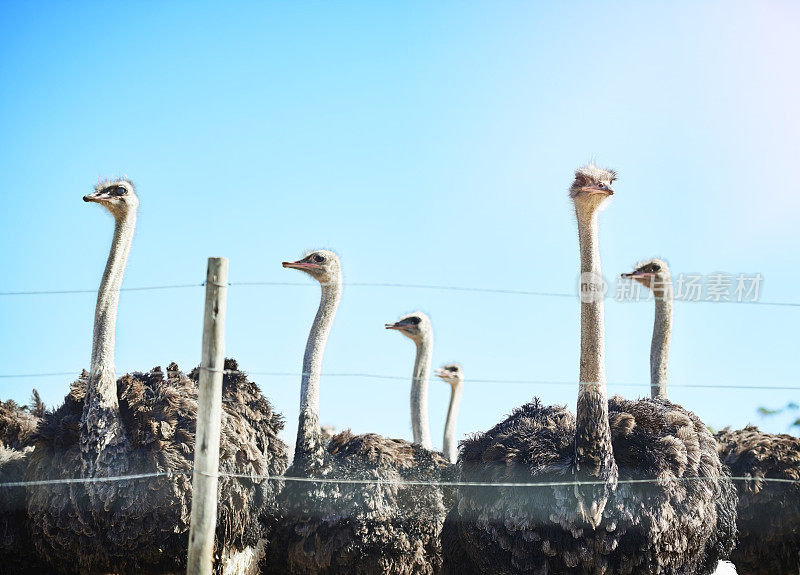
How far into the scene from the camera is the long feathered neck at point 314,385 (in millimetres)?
5922

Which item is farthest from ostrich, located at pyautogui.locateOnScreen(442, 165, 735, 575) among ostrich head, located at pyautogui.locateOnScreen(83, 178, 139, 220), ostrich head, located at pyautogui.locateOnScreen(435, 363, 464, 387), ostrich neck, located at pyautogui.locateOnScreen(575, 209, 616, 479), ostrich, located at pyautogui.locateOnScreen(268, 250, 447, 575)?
ostrich head, located at pyautogui.locateOnScreen(435, 363, 464, 387)

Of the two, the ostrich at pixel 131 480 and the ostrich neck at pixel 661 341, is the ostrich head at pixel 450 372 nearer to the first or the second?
the ostrich neck at pixel 661 341

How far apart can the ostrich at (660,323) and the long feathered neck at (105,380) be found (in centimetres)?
401

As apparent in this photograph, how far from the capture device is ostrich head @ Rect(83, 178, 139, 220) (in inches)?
253

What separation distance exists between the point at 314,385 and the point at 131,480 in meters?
1.48

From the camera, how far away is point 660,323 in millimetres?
7477

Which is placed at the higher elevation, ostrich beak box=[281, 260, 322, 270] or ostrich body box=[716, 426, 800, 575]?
ostrich beak box=[281, 260, 322, 270]

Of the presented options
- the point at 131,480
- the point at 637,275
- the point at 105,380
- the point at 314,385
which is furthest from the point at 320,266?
the point at 637,275

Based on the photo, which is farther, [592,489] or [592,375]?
[592,375]

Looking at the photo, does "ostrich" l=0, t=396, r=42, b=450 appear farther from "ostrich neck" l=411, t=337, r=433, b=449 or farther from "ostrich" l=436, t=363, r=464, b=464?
"ostrich" l=436, t=363, r=464, b=464

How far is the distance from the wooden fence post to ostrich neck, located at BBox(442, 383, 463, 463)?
17.5 ft

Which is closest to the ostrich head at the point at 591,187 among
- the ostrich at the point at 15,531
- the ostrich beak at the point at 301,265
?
the ostrich beak at the point at 301,265

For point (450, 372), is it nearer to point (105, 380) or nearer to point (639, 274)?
point (639, 274)

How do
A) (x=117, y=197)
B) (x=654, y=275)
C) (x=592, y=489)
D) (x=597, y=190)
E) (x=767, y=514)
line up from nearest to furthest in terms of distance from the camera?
1. (x=592, y=489)
2. (x=597, y=190)
3. (x=767, y=514)
4. (x=117, y=197)
5. (x=654, y=275)
